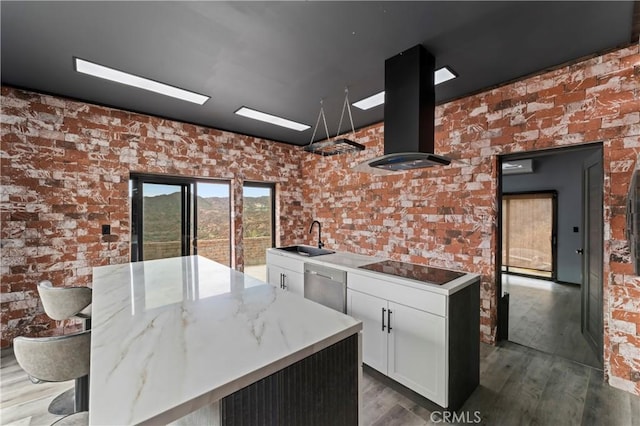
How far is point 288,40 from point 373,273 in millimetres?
2005

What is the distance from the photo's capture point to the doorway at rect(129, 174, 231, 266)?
372 centimetres

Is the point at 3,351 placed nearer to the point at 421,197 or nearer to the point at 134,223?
the point at 134,223

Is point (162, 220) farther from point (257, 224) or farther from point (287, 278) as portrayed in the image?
point (287, 278)

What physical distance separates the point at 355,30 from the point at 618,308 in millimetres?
3075

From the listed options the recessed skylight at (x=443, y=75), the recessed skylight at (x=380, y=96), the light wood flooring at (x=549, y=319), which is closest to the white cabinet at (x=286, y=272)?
the recessed skylight at (x=380, y=96)

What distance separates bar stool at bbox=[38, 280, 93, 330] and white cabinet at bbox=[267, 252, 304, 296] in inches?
65.7

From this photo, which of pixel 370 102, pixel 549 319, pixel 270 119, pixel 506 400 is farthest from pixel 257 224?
pixel 549 319

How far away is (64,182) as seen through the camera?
3.11 m

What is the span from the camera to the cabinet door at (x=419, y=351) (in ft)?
6.08

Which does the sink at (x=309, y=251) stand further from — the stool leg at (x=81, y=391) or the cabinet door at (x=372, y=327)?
the stool leg at (x=81, y=391)

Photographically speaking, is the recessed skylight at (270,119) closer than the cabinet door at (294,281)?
No

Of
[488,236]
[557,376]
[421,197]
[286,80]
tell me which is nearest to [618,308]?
[557,376]

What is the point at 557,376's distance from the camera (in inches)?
93.8

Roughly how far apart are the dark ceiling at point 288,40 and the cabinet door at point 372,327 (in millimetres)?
2097
